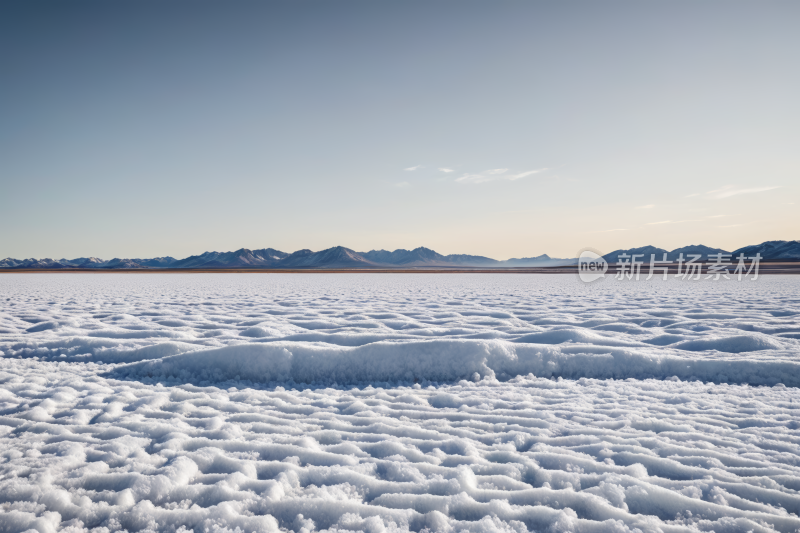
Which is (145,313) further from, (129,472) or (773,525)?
(773,525)

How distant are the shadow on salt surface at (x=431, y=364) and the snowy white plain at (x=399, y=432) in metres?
0.03

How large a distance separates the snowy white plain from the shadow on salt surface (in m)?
0.03

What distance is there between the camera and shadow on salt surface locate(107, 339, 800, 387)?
5105 millimetres

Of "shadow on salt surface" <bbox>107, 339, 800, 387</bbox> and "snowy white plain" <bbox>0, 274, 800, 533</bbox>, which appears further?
"shadow on salt surface" <bbox>107, 339, 800, 387</bbox>

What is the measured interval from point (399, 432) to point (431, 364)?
197 cm

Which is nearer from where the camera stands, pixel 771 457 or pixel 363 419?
pixel 771 457

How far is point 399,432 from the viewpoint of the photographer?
11.2 ft

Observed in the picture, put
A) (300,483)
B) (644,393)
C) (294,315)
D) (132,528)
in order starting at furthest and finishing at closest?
(294,315)
(644,393)
(300,483)
(132,528)

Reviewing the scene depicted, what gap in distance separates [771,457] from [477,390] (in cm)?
256

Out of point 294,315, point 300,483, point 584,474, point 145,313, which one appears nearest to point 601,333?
point 584,474

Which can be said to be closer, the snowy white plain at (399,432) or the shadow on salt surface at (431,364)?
the snowy white plain at (399,432)

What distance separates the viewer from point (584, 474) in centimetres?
267

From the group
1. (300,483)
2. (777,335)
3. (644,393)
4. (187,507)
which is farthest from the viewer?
(777,335)

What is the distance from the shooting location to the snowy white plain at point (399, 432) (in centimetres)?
229
